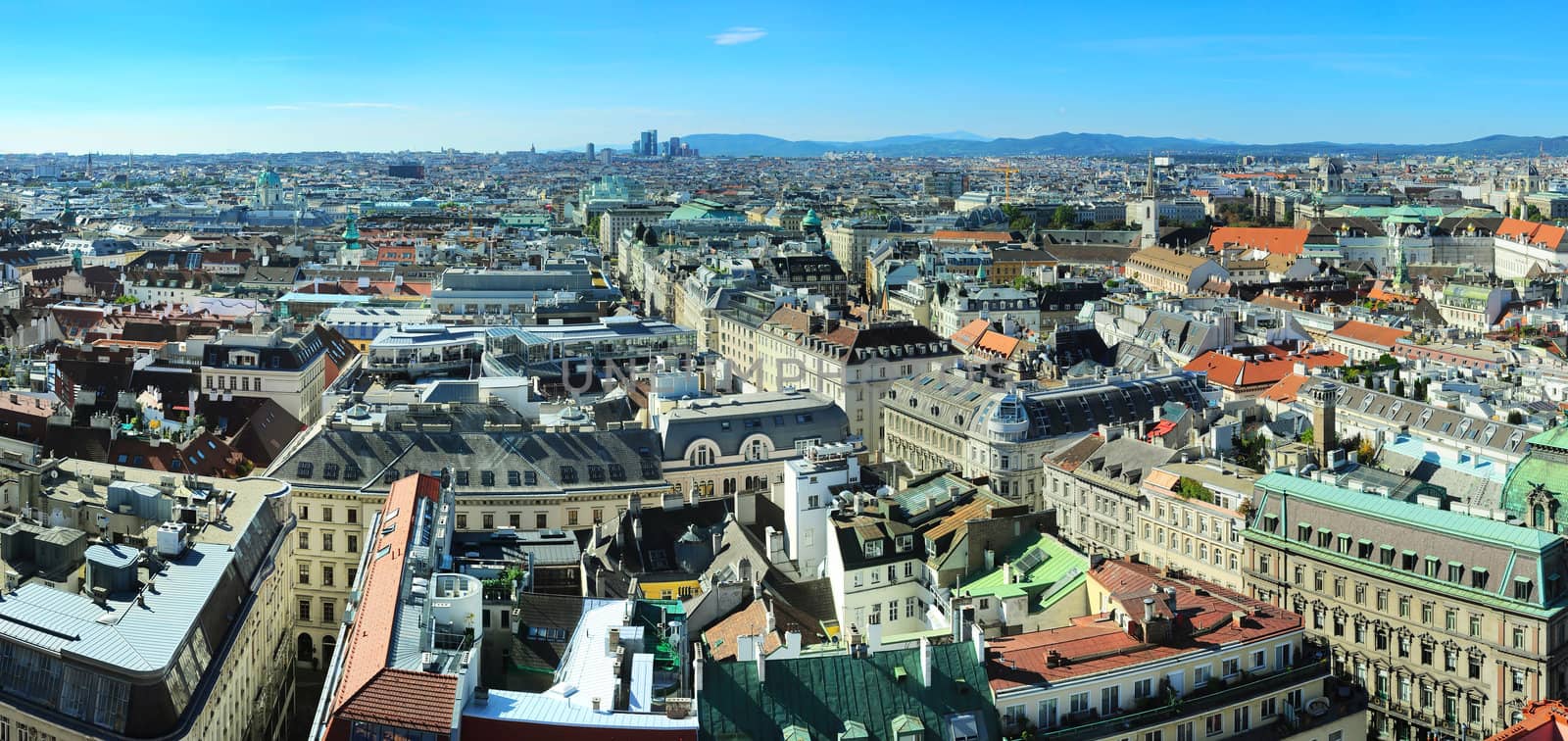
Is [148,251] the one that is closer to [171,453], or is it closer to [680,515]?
[171,453]

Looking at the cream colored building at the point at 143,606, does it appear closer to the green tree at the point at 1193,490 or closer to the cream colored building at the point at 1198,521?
the cream colored building at the point at 1198,521

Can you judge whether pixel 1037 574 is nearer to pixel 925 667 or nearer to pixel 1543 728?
pixel 925 667

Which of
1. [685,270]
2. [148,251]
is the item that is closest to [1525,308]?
[685,270]

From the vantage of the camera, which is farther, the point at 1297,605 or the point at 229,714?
the point at 1297,605

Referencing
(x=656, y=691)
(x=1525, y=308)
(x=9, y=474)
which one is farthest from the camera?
(x=1525, y=308)

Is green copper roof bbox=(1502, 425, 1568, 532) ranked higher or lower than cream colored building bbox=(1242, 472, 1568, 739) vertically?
higher

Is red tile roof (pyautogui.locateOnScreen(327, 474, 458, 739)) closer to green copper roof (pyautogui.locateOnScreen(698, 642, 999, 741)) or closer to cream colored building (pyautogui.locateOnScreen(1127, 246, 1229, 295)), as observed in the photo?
green copper roof (pyautogui.locateOnScreen(698, 642, 999, 741))

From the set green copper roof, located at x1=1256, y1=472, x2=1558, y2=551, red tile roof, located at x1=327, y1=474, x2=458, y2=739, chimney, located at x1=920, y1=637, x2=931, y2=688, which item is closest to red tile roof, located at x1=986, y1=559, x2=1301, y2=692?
chimney, located at x1=920, y1=637, x2=931, y2=688
